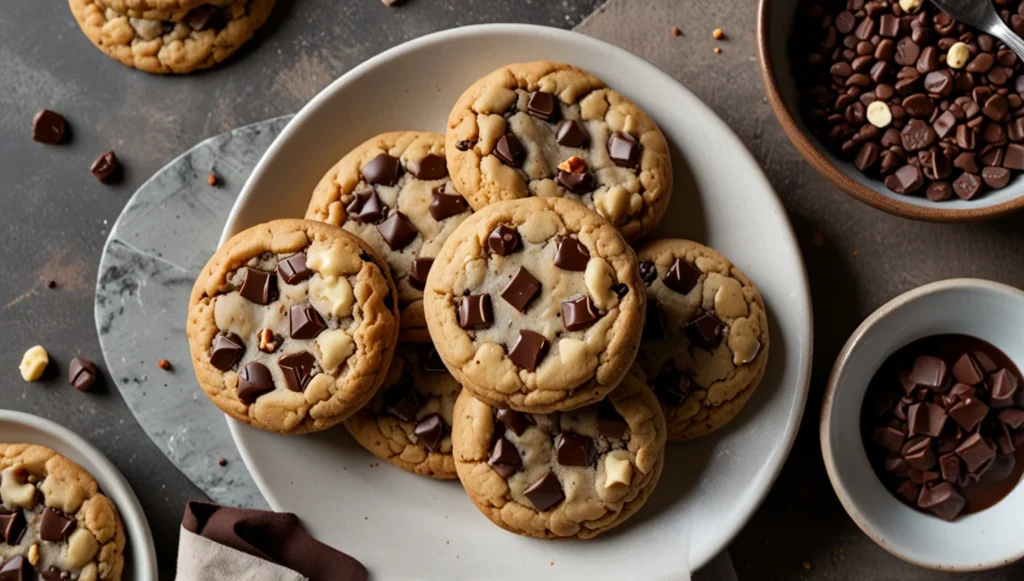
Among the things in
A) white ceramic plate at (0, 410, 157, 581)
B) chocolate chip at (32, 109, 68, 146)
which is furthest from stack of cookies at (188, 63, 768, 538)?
chocolate chip at (32, 109, 68, 146)

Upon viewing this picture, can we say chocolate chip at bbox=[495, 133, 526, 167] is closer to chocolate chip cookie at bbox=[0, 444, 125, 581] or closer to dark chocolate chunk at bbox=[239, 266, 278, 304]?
dark chocolate chunk at bbox=[239, 266, 278, 304]

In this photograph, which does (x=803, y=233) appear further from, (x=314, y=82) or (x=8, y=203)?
(x=8, y=203)

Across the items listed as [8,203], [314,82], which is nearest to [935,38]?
[314,82]

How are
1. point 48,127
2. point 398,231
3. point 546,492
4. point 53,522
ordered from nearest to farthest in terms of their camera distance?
point 546,492 < point 398,231 < point 53,522 < point 48,127

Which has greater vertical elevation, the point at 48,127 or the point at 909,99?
the point at 909,99

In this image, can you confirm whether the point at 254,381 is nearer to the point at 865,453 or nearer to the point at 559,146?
the point at 559,146

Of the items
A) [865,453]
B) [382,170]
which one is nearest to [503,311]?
[382,170]
